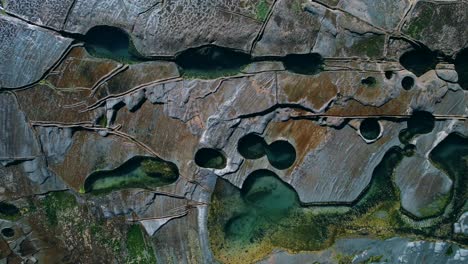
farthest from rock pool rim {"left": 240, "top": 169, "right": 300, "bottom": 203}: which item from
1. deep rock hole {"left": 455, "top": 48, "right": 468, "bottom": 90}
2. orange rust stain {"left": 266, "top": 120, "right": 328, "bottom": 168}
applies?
deep rock hole {"left": 455, "top": 48, "right": 468, "bottom": 90}

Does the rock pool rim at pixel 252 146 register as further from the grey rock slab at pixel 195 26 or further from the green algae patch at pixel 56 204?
the green algae patch at pixel 56 204

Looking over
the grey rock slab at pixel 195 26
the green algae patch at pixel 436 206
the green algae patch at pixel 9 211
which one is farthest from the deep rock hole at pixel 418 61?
the green algae patch at pixel 9 211

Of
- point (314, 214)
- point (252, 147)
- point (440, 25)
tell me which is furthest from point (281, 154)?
point (440, 25)

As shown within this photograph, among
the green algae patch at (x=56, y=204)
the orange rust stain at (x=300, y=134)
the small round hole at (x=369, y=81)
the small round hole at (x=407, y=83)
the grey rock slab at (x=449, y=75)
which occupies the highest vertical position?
the grey rock slab at (x=449, y=75)

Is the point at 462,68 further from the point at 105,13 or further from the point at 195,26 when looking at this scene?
the point at 105,13

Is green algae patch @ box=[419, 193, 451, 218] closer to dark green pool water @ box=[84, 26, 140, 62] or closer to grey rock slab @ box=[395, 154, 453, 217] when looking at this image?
grey rock slab @ box=[395, 154, 453, 217]

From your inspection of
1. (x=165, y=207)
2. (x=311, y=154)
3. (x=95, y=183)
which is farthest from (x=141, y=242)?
(x=311, y=154)
